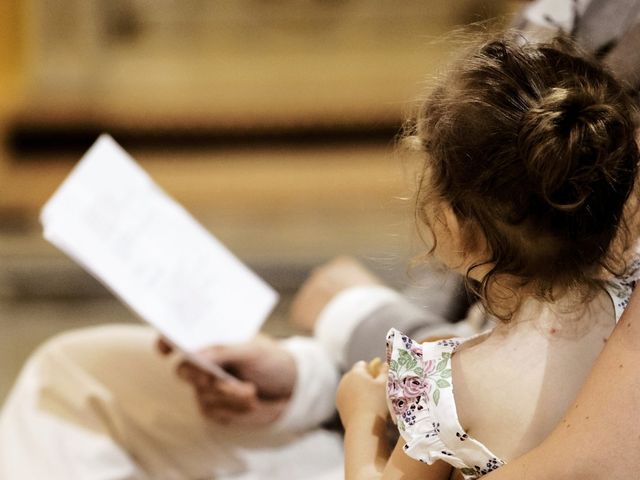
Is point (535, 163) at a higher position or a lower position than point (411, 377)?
higher

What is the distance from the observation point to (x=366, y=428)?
834 millimetres

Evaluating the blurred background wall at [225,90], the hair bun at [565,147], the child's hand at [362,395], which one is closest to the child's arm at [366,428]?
the child's hand at [362,395]

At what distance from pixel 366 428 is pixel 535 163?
0.98 ft

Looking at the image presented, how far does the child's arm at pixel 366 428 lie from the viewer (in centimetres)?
80

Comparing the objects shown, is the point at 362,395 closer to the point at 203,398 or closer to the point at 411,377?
the point at 411,377

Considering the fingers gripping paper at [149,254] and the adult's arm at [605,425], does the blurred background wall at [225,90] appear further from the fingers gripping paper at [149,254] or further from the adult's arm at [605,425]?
the adult's arm at [605,425]

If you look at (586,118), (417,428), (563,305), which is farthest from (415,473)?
(586,118)

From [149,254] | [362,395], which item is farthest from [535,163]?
[149,254]

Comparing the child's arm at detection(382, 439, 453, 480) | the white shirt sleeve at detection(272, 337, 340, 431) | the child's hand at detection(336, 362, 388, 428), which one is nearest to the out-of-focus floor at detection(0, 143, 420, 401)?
the white shirt sleeve at detection(272, 337, 340, 431)

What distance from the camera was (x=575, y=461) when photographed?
636 mm

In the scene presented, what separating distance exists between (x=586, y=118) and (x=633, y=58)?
431 millimetres

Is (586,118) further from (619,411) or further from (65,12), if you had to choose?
(65,12)

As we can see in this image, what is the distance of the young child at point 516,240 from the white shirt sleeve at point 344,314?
548 millimetres

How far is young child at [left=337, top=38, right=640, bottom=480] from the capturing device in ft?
2.13
